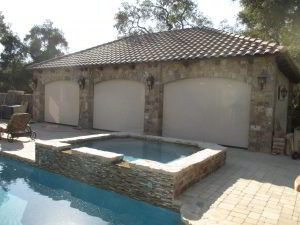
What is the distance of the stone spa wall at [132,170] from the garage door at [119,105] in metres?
5.66

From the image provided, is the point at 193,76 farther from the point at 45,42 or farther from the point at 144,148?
the point at 45,42

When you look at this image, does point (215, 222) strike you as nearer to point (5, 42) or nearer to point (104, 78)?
point (104, 78)

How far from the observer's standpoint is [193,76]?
38.9 ft

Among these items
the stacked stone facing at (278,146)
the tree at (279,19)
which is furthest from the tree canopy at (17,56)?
the stacked stone facing at (278,146)

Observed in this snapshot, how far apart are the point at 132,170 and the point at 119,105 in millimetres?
8438

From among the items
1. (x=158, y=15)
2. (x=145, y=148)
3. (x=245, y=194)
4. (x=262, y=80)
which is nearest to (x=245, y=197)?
(x=245, y=194)

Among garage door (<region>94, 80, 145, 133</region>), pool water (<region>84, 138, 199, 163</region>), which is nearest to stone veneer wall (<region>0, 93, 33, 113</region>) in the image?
garage door (<region>94, 80, 145, 133</region>)

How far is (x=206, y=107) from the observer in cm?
1178

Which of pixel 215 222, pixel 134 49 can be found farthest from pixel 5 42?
pixel 215 222

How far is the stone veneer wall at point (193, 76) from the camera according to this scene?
10276 millimetres

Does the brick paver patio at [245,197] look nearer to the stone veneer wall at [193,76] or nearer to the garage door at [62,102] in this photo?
the stone veneer wall at [193,76]

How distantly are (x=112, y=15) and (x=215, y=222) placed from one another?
96.5 ft

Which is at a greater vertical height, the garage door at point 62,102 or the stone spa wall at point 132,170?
the garage door at point 62,102

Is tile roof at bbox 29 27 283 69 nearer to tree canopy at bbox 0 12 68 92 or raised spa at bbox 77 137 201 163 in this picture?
raised spa at bbox 77 137 201 163
